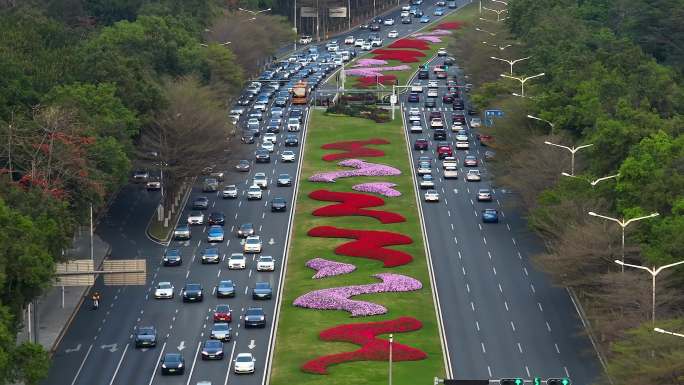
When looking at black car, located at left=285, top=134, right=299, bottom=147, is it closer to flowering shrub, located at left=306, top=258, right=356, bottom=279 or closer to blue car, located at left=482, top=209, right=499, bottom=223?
blue car, located at left=482, top=209, right=499, bottom=223

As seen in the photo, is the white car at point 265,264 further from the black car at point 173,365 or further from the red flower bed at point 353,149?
the red flower bed at point 353,149

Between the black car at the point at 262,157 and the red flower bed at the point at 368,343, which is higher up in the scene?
the red flower bed at the point at 368,343

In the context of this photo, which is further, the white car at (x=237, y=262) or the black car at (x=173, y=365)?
the white car at (x=237, y=262)

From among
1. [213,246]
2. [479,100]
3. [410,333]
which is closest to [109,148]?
[213,246]

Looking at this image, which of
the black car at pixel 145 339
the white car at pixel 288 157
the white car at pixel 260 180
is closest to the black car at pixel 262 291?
the black car at pixel 145 339

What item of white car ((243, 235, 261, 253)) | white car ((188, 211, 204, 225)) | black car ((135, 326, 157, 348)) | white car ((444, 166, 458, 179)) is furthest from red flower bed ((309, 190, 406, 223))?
black car ((135, 326, 157, 348))

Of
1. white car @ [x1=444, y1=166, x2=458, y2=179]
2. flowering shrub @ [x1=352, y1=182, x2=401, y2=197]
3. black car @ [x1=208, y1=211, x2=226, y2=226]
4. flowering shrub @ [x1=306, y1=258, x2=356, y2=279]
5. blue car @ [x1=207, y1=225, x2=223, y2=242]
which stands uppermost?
flowering shrub @ [x1=306, y1=258, x2=356, y2=279]

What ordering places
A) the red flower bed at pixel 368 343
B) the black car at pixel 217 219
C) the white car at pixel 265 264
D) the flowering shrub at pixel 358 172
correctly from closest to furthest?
the red flower bed at pixel 368 343 < the white car at pixel 265 264 < the black car at pixel 217 219 < the flowering shrub at pixel 358 172

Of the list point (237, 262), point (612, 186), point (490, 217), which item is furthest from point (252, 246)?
point (612, 186)
